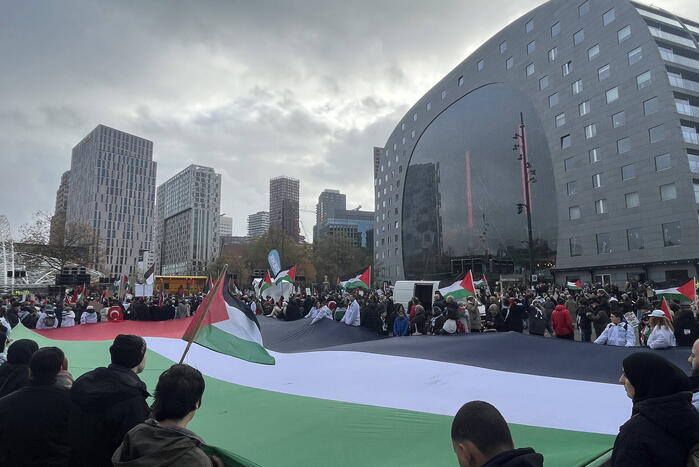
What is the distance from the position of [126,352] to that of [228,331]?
2001 millimetres

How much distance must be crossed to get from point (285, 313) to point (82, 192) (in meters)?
161

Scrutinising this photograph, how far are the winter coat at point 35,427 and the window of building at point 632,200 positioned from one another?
46.9 meters

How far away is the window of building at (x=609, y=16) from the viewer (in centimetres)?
4316

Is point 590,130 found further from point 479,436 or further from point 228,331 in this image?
point 479,436

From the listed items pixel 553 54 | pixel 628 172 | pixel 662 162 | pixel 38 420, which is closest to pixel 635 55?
pixel 553 54

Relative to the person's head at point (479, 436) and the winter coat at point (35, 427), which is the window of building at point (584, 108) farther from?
the winter coat at point (35, 427)

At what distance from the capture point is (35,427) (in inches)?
122

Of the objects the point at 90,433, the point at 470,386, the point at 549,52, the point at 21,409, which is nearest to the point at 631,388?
the point at 470,386

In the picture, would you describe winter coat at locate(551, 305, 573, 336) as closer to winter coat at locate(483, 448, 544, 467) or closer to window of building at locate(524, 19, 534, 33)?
winter coat at locate(483, 448, 544, 467)

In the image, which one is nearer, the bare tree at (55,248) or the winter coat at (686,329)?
the winter coat at (686,329)

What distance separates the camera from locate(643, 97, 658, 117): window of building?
38969 mm

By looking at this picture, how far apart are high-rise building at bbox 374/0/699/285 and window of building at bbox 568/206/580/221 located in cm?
11

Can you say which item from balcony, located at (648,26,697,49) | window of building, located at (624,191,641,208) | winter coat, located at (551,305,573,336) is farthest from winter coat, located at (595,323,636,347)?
balcony, located at (648,26,697,49)

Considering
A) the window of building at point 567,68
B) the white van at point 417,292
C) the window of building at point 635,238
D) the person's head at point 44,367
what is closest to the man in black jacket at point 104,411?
the person's head at point 44,367
